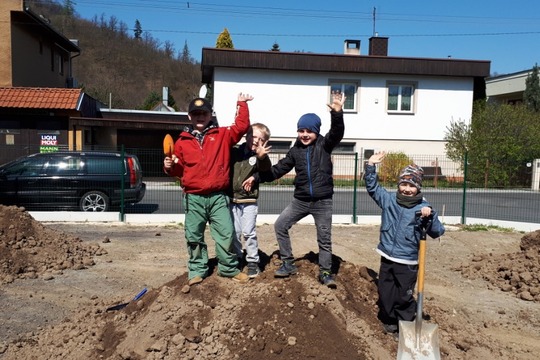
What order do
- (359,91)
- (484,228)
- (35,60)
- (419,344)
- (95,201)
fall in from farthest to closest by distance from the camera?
(359,91), (35,60), (95,201), (484,228), (419,344)

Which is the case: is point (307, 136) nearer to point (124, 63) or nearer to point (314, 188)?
point (314, 188)

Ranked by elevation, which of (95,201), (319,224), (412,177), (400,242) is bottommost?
(95,201)

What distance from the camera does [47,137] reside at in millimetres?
20484

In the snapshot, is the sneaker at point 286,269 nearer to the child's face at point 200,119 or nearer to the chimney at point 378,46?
the child's face at point 200,119

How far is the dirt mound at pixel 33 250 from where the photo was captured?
7.07 metres

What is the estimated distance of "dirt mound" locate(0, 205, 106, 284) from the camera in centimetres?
707

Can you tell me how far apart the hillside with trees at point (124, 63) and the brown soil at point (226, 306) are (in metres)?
61.7

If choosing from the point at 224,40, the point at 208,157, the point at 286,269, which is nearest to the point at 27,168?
the point at 208,157

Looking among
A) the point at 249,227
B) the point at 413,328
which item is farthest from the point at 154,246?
the point at 413,328

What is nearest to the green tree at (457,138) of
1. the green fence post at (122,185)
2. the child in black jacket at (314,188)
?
the green fence post at (122,185)

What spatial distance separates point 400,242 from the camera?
14.6ft

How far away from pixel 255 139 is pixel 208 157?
0.57 meters

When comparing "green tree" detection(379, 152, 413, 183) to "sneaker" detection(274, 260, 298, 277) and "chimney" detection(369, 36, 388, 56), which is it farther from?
"chimney" detection(369, 36, 388, 56)

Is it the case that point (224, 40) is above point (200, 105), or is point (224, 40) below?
above
